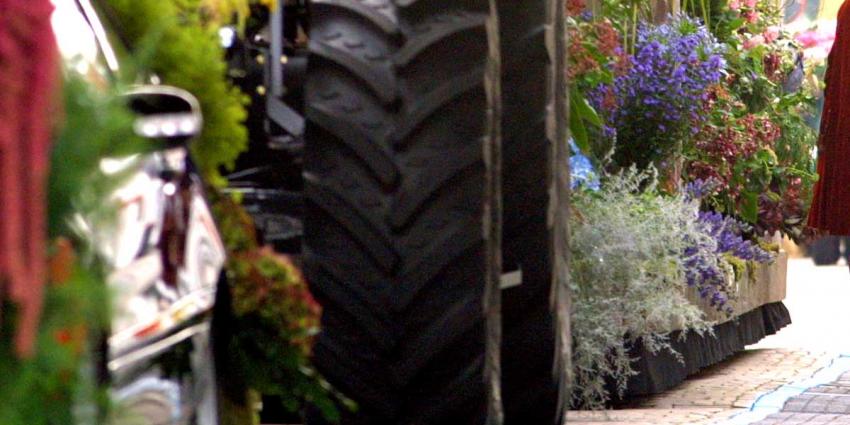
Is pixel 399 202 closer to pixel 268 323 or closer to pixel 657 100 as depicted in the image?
pixel 268 323

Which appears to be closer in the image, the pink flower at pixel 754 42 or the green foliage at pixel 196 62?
the green foliage at pixel 196 62

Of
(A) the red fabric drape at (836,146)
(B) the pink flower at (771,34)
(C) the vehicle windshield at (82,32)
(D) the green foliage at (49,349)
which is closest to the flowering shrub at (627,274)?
(A) the red fabric drape at (836,146)

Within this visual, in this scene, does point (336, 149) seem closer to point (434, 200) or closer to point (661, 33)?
point (434, 200)

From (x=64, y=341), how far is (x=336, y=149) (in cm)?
245

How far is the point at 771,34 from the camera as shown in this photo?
11.6 m

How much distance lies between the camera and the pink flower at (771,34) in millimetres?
11477

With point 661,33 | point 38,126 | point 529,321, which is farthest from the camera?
point 661,33

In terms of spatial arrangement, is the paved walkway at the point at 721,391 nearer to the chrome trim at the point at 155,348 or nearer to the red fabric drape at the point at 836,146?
the red fabric drape at the point at 836,146

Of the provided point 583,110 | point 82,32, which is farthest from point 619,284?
point 82,32

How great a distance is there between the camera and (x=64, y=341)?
155cm

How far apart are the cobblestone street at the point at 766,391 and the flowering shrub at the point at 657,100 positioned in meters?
1.03

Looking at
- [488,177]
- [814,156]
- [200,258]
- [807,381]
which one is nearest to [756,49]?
[814,156]

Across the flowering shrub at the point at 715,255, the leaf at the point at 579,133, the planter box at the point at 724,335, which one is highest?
the leaf at the point at 579,133

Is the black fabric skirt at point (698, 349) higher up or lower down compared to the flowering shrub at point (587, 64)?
lower down
